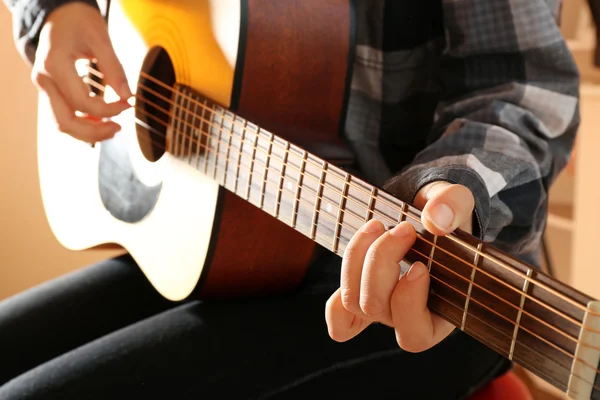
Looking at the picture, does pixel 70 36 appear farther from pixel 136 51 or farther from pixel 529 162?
pixel 529 162

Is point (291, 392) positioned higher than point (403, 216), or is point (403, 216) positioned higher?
point (403, 216)

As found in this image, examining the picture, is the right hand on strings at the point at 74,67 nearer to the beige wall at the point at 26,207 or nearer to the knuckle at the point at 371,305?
the knuckle at the point at 371,305

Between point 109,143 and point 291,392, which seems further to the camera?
point 109,143

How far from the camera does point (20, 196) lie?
1525 mm

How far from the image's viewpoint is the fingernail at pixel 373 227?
0.43 metres

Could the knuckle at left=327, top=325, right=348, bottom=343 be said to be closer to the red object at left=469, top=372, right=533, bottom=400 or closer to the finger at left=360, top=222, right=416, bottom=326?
the finger at left=360, top=222, right=416, bottom=326

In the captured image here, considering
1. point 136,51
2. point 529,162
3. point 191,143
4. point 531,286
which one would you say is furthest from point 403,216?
point 136,51

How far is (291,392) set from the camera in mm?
599

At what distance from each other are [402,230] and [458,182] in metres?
0.09

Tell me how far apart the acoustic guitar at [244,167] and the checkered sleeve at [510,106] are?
0.37 ft

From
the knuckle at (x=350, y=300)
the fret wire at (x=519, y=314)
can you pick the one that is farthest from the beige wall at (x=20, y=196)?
the fret wire at (x=519, y=314)

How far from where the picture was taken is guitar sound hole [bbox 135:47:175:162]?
729 mm

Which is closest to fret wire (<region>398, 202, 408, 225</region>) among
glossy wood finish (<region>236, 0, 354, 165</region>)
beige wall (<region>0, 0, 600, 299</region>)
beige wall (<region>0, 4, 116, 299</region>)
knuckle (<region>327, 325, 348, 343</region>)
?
knuckle (<region>327, 325, 348, 343</region>)

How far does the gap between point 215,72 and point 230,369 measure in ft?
0.98
